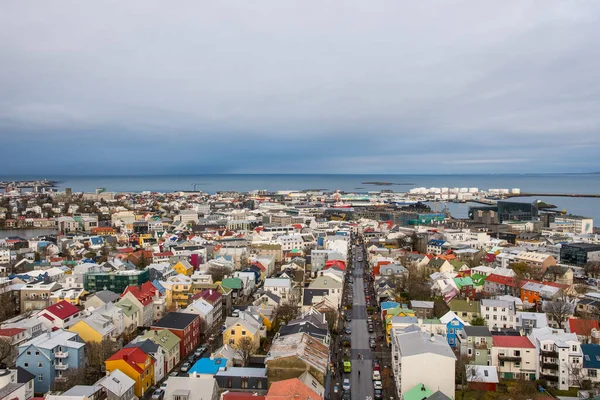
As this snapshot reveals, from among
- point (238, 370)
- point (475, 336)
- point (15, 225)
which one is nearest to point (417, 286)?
point (475, 336)

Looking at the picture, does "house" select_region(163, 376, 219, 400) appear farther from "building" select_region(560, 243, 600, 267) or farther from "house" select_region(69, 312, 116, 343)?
"building" select_region(560, 243, 600, 267)

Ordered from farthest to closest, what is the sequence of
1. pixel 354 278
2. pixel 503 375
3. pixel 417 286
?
1. pixel 354 278
2. pixel 417 286
3. pixel 503 375

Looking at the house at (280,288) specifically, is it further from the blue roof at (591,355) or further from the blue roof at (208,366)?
the blue roof at (591,355)

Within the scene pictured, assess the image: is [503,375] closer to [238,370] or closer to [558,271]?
[238,370]

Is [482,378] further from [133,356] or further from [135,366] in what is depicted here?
[133,356]

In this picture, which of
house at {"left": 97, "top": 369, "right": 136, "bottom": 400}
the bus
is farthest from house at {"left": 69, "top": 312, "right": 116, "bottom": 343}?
the bus

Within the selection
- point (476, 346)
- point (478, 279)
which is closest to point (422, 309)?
point (476, 346)

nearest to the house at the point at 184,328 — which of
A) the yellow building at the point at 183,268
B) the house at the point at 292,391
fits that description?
the house at the point at 292,391
